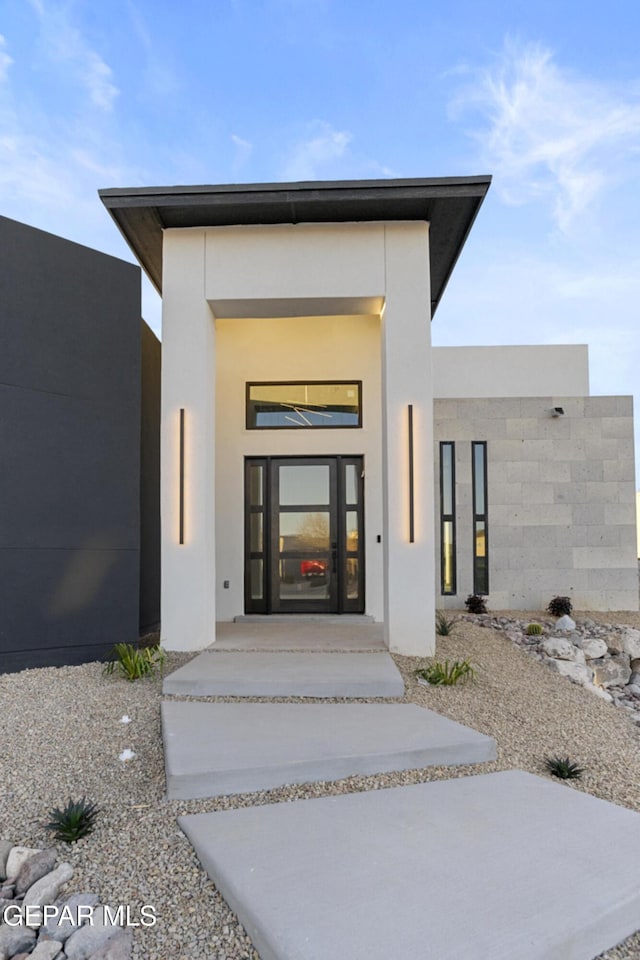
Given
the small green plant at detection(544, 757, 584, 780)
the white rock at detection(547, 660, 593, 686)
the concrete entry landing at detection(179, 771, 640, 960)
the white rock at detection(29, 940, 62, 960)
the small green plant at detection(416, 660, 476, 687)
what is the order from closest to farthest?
the concrete entry landing at detection(179, 771, 640, 960), the white rock at detection(29, 940, 62, 960), the small green plant at detection(544, 757, 584, 780), the small green plant at detection(416, 660, 476, 687), the white rock at detection(547, 660, 593, 686)

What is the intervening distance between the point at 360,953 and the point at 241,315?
5.76m

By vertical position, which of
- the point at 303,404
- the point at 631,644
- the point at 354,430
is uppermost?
the point at 303,404

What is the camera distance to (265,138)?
427 inches

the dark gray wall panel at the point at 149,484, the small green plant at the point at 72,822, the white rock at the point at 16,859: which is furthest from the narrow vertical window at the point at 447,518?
the white rock at the point at 16,859

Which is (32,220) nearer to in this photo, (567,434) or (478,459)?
(478,459)

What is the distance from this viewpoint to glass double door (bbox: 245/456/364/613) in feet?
24.7

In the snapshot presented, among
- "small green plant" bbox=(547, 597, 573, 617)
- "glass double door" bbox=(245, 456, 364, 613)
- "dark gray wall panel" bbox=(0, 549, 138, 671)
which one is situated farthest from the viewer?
"small green plant" bbox=(547, 597, 573, 617)

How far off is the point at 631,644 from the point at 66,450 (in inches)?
288

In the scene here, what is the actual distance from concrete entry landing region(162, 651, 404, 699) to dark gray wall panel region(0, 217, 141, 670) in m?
1.23

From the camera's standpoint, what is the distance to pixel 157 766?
125 inches

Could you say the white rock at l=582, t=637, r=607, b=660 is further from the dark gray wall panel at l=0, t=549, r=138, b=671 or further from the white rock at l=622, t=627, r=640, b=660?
the dark gray wall panel at l=0, t=549, r=138, b=671

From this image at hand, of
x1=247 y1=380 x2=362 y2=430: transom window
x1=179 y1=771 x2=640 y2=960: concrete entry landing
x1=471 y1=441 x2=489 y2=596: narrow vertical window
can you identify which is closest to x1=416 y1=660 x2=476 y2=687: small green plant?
x1=179 y1=771 x2=640 y2=960: concrete entry landing

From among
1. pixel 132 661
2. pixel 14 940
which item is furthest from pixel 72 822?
pixel 132 661

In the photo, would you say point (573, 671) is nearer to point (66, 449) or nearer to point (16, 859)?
point (16, 859)
